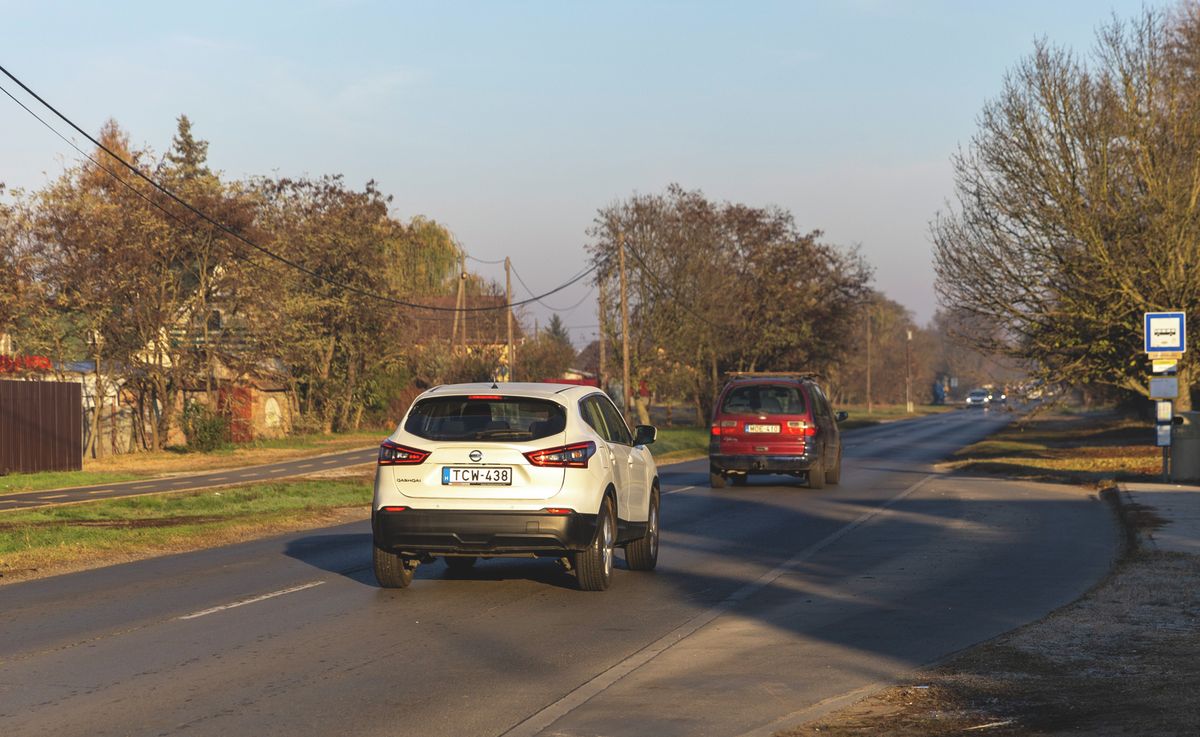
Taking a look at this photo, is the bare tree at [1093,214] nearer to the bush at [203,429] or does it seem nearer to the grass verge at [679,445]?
the grass verge at [679,445]

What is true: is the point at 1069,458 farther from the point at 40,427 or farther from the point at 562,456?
the point at 562,456

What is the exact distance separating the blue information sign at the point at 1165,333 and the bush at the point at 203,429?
33.1 metres

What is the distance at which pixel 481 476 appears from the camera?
11.3 m

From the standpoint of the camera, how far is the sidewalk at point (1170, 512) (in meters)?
14.7

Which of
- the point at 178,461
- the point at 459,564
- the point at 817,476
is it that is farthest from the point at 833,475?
the point at 178,461

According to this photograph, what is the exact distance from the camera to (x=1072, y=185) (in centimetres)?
3266

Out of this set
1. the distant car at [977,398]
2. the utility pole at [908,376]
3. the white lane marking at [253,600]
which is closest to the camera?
the white lane marking at [253,600]

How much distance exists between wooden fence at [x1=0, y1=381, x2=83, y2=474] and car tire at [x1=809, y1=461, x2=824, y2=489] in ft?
69.6

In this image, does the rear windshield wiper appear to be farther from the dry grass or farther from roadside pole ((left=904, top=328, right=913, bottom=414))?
roadside pole ((left=904, top=328, right=913, bottom=414))

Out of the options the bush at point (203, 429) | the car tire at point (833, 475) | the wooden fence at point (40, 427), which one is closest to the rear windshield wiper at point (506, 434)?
the car tire at point (833, 475)

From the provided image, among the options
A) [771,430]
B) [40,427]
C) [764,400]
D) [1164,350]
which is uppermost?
[1164,350]

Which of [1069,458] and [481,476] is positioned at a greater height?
[481,476]

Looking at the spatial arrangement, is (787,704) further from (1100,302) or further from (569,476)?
(1100,302)

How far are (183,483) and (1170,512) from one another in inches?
869
